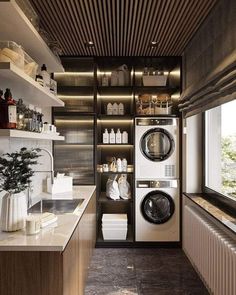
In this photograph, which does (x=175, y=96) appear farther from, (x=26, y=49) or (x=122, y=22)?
(x=26, y=49)

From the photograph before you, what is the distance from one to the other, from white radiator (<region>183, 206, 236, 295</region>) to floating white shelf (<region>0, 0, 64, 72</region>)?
212 centimetres

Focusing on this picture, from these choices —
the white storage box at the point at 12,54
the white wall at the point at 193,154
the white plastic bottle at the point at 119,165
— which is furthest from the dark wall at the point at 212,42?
the white storage box at the point at 12,54

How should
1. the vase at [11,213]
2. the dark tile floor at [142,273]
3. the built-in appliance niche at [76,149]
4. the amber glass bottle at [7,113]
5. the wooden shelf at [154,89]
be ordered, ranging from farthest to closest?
the wooden shelf at [154,89], the built-in appliance niche at [76,149], the dark tile floor at [142,273], the vase at [11,213], the amber glass bottle at [7,113]

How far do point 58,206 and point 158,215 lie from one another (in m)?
1.75

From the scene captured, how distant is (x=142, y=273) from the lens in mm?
3312

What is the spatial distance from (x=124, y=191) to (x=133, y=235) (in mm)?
624

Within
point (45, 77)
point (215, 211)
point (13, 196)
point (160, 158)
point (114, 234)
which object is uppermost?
point (45, 77)

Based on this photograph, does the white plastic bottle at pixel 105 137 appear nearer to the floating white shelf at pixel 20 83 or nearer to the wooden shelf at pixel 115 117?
the wooden shelf at pixel 115 117

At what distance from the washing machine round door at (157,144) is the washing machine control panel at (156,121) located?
0.08m

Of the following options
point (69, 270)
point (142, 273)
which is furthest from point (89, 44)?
point (142, 273)

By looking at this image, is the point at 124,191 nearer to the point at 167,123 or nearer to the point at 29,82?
the point at 167,123

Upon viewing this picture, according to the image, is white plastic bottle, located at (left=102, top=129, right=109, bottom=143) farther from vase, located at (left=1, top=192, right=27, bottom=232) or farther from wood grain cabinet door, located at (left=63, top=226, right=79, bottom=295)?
vase, located at (left=1, top=192, right=27, bottom=232)

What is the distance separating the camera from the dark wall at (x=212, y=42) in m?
2.25

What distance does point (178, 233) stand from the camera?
4.08 metres
